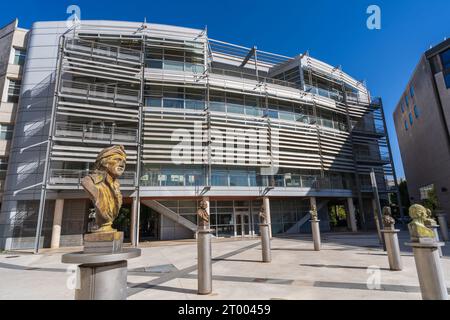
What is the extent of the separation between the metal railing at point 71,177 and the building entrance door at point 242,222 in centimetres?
1070

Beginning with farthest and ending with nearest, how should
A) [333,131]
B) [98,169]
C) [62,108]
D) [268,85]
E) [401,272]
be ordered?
[333,131] → [268,85] → [62,108] → [401,272] → [98,169]

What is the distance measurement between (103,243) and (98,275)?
1.29 ft

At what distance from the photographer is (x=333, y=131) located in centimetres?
2877

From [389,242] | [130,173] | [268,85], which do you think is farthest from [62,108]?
[389,242]

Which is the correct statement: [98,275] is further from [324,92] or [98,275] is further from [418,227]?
[324,92]

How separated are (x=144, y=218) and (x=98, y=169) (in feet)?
90.2

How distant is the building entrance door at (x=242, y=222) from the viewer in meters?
24.9

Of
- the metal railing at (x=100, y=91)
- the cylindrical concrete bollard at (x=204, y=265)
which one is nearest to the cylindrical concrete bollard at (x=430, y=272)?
the cylindrical concrete bollard at (x=204, y=265)

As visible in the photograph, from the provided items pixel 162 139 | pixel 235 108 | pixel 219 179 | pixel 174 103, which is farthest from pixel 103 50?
pixel 219 179

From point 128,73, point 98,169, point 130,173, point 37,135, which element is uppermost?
point 128,73

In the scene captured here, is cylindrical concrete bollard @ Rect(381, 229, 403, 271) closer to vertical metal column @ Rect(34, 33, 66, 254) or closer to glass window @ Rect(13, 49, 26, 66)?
vertical metal column @ Rect(34, 33, 66, 254)

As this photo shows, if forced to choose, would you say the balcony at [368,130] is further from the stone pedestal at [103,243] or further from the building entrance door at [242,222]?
the stone pedestal at [103,243]

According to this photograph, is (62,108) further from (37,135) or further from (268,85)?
(268,85)

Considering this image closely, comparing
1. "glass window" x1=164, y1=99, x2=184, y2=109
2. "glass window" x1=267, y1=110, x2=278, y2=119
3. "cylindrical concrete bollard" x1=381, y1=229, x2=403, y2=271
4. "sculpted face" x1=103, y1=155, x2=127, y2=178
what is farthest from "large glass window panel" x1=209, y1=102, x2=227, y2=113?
"sculpted face" x1=103, y1=155, x2=127, y2=178
